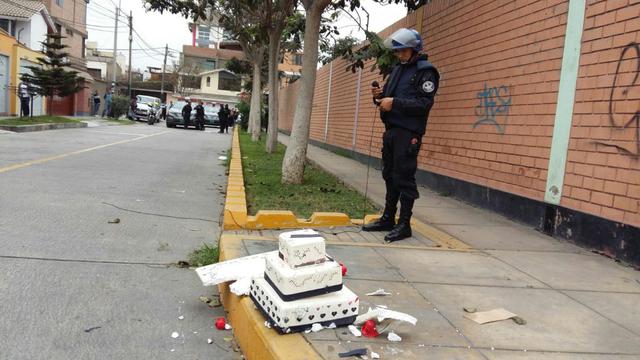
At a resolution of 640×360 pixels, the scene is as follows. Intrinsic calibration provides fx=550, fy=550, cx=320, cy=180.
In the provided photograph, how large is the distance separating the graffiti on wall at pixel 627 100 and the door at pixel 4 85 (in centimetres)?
2610

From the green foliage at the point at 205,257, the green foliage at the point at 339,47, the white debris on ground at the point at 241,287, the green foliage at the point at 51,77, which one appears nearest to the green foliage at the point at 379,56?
the green foliage at the point at 339,47

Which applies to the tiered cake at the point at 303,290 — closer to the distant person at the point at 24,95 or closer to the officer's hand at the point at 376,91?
the officer's hand at the point at 376,91

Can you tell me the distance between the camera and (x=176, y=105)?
32.0 meters

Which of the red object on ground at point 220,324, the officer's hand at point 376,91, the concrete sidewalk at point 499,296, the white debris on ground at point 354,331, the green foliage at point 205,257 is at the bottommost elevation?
the red object on ground at point 220,324

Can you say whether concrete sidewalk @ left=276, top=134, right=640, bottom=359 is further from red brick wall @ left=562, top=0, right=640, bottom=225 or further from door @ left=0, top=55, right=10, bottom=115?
door @ left=0, top=55, right=10, bottom=115

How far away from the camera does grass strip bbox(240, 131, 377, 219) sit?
6.68 metres

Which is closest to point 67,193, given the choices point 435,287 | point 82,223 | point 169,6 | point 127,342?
point 82,223

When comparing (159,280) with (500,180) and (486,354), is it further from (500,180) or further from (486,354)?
(500,180)

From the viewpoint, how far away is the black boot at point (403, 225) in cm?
516

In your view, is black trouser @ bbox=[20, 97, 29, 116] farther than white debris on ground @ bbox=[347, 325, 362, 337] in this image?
Yes

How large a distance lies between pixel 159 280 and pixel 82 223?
1996 mm

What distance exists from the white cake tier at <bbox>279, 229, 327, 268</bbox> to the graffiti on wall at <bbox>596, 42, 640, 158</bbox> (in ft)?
10.4

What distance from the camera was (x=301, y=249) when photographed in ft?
9.62

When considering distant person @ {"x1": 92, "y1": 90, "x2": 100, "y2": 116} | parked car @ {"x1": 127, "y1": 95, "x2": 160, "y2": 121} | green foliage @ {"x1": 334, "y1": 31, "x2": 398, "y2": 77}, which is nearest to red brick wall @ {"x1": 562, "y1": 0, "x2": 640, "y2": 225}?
green foliage @ {"x1": 334, "y1": 31, "x2": 398, "y2": 77}
